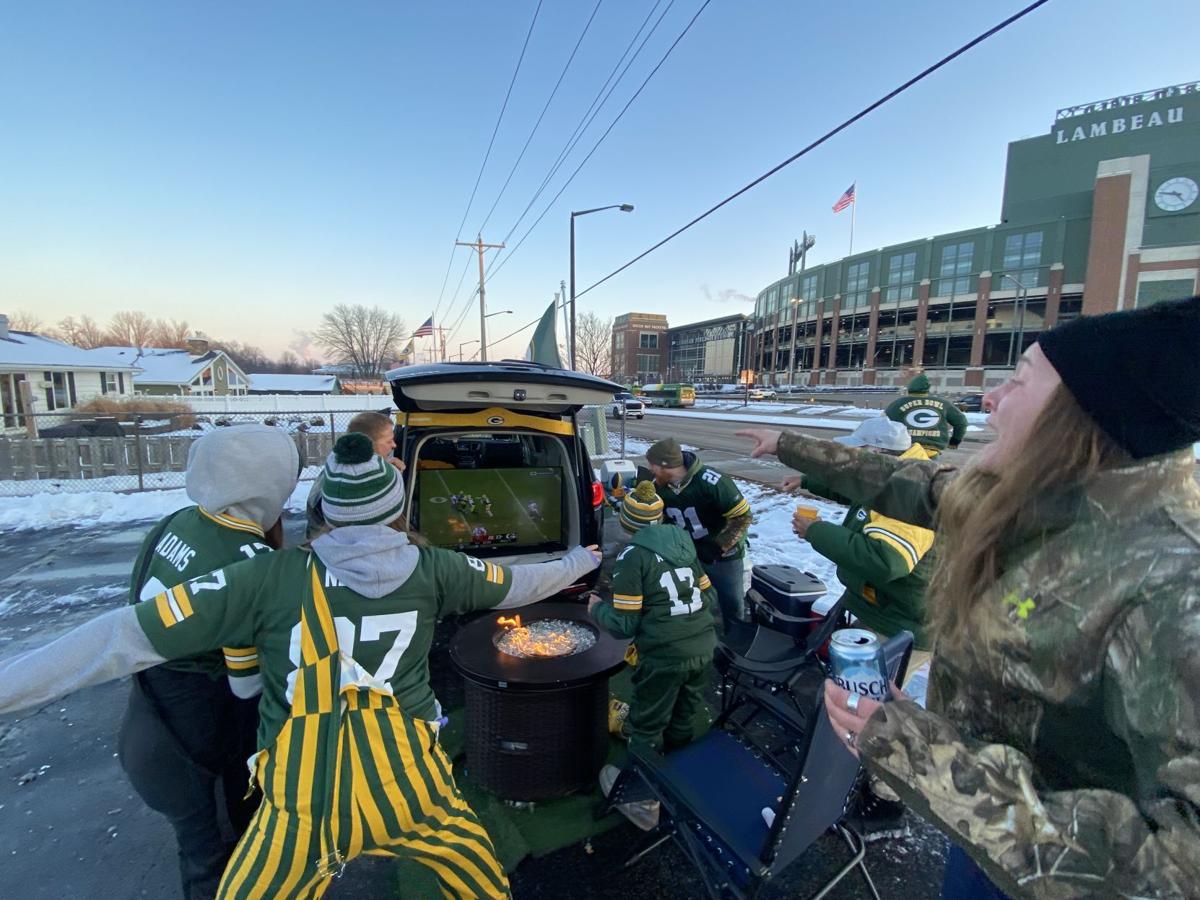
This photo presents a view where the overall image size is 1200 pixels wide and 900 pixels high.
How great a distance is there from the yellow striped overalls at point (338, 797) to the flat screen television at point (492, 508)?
261 cm

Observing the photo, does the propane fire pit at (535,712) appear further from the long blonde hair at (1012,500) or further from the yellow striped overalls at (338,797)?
the long blonde hair at (1012,500)

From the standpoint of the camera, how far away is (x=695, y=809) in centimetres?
204

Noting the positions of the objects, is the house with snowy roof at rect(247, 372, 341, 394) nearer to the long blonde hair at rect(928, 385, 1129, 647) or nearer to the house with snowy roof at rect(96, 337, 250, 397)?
the house with snowy roof at rect(96, 337, 250, 397)

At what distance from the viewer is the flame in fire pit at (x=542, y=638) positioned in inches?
113

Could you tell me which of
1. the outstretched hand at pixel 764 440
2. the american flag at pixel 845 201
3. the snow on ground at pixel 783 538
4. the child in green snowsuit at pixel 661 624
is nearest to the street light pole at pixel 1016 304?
the american flag at pixel 845 201

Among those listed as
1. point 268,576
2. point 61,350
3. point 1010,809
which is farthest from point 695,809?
point 61,350

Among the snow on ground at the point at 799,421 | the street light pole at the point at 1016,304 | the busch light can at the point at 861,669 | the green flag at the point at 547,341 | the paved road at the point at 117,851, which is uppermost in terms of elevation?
the street light pole at the point at 1016,304

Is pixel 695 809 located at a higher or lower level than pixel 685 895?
higher

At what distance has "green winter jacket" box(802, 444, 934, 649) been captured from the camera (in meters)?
2.59

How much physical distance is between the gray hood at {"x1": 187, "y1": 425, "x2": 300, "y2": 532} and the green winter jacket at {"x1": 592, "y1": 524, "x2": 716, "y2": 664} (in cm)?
149

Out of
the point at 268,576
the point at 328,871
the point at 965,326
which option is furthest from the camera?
the point at 965,326

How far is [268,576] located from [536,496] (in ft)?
9.76

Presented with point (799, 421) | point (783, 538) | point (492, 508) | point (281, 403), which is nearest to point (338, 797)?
point (492, 508)

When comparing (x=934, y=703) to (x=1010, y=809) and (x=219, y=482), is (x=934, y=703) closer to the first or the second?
(x=1010, y=809)
